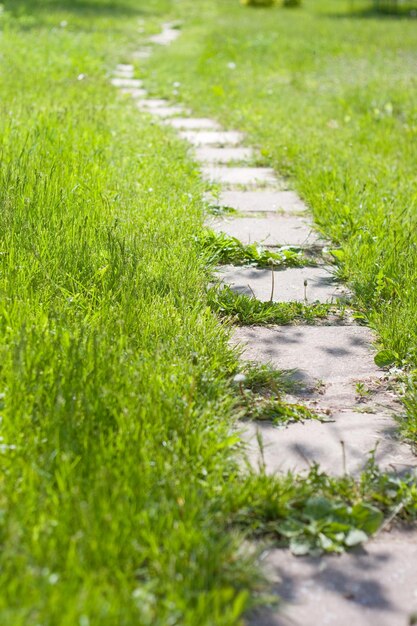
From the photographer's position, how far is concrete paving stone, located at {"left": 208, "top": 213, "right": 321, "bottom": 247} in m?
4.34

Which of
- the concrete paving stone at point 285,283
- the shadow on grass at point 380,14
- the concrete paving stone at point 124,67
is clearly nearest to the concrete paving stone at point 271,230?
the concrete paving stone at point 285,283

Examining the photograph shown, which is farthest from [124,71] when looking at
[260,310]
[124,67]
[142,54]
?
[260,310]

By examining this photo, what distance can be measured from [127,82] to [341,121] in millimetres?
3060

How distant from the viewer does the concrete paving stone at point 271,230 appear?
14.2 feet

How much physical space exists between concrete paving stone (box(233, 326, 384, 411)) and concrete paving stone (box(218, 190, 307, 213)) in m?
1.73

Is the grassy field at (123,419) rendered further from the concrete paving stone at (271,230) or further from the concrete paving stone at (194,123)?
the concrete paving stone at (194,123)

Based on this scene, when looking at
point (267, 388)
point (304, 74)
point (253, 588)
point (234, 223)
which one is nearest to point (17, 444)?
point (253, 588)

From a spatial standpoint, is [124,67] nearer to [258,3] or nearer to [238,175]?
[238,175]

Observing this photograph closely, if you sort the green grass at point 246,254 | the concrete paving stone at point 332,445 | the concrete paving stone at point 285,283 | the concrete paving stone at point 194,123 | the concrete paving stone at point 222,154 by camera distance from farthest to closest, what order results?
1. the concrete paving stone at point 194,123
2. the concrete paving stone at point 222,154
3. the green grass at point 246,254
4. the concrete paving stone at point 285,283
5. the concrete paving stone at point 332,445

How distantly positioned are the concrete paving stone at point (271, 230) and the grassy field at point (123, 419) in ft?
0.42

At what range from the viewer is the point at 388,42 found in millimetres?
15859

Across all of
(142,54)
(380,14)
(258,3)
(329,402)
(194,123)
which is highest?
(258,3)

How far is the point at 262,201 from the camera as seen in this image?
5.09 meters

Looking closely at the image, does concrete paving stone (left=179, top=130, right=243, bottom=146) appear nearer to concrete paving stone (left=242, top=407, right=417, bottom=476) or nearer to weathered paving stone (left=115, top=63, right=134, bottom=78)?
weathered paving stone (left=115, top=63, right=134, bottom=78)
